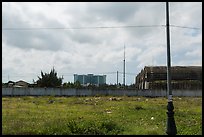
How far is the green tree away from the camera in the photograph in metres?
81.6

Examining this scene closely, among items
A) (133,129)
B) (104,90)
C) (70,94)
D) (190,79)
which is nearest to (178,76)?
(190,79)

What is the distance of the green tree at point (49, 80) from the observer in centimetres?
8162

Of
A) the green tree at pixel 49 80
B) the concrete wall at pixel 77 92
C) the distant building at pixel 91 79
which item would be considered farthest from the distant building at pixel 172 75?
the distant building at pixel 91 79

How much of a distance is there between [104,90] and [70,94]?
6177 millimetres

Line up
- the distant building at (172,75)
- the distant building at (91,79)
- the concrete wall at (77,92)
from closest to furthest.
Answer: the concrete wall at (77,92)
the distant building at (172,75)
the distant building at (91,79)

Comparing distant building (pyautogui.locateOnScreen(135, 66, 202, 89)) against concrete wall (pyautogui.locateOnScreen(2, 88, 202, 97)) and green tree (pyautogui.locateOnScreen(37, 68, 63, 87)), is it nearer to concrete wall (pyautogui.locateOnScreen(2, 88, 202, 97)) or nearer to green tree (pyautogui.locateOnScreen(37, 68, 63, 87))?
concrete wall (pyautogui.locateOnScreen(2, 88, 202, 97))

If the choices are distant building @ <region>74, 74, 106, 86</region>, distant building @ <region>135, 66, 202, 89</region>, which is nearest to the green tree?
distant building @ <region>135, 66, 202, 89</region>

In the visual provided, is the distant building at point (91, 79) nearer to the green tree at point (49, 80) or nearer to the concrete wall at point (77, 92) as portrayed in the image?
the green tree at point (49, 80)

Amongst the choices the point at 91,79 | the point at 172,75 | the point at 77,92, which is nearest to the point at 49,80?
the point at 77,92

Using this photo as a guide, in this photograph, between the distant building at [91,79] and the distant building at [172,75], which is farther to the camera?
the distant building at [91,79]

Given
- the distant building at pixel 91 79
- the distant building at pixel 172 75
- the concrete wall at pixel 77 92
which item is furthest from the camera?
the distant building at pixel 91 79

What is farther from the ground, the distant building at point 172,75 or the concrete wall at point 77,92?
the distant building at point 172,75

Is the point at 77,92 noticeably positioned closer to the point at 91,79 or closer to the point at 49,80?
the point at 49,80

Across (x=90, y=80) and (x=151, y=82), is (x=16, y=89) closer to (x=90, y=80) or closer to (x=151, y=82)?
(x=151, y=82)
